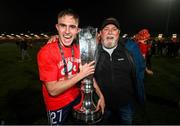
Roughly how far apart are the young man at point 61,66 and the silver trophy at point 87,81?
13 centimetres

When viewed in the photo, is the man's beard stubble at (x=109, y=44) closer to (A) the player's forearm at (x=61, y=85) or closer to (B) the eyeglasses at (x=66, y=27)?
(B) the eyeglasses at (x=66, y=27)

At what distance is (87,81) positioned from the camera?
273 cm

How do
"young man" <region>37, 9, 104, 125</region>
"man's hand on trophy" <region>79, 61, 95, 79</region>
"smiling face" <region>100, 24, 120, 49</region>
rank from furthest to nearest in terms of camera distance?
"smiling face" <region>100, 24, 120, 49</region> → "young man" <region>37, 9, 104, 125</region> → "man's hand on trophy" <region>79, 61, 95, 79</region>

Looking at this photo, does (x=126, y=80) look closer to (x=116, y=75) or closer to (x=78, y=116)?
(x=116, y=75)

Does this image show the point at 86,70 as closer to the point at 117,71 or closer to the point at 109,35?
the point at 109,35

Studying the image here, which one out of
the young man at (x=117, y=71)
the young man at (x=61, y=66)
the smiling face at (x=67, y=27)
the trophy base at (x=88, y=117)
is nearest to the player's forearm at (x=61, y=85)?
the young man at (x=61, y=66)

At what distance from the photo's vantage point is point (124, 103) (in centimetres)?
412

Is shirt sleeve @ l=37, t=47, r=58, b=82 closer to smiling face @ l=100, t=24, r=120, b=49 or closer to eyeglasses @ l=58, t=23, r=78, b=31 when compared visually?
eyeglasses @ l=58, t=23, r=78, b=31

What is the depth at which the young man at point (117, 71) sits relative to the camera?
383cm

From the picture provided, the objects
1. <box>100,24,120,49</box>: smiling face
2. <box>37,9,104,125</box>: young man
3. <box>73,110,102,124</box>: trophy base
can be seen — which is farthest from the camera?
<box>100,24,120,49</box>: smiling face

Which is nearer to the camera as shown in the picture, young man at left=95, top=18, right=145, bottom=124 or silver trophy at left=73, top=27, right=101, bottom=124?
silver trophy at left=73, top=27, right=101, bottom=124

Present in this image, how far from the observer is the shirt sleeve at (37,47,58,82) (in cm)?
280

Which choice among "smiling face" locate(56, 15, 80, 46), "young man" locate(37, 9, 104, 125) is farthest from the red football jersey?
"smiling face" locate(56, 15, 80, 46)

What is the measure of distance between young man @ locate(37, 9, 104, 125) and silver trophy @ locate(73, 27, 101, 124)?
0.13 meters
